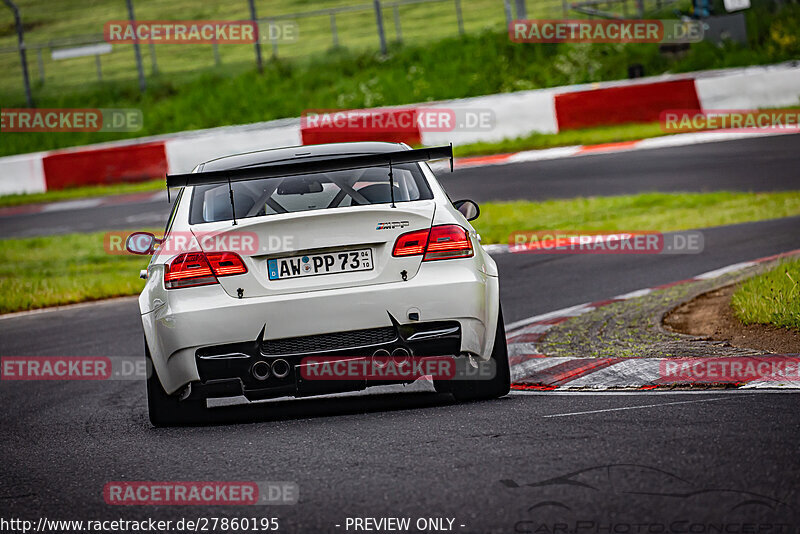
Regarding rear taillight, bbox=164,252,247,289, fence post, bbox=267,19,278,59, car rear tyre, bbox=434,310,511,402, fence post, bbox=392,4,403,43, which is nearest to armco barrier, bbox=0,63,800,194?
fence post, bbox=392,4,403,43

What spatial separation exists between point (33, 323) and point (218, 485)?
7.61 metres

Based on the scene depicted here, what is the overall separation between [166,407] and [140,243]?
108cm

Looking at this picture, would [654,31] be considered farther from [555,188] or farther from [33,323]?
[33,323]

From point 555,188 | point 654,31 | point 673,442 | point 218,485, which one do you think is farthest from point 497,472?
point 654,31

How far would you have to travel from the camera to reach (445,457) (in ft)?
17.5

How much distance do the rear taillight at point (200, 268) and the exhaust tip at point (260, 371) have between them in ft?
1.53

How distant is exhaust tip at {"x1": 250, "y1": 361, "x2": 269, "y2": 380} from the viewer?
247 inches

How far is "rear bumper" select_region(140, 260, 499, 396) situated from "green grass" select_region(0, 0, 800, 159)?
20275mm

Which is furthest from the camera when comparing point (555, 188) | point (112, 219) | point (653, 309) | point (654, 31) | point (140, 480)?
point (654, 31)

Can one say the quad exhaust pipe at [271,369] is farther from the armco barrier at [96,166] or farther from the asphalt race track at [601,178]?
the armco barrier at [96,166]

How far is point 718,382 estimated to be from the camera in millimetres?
6781

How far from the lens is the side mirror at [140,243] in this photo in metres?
7.29

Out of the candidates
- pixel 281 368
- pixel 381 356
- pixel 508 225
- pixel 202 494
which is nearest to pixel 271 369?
pixel 281 368

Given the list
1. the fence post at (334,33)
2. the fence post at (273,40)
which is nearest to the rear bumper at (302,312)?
the fence post at (334,33)
